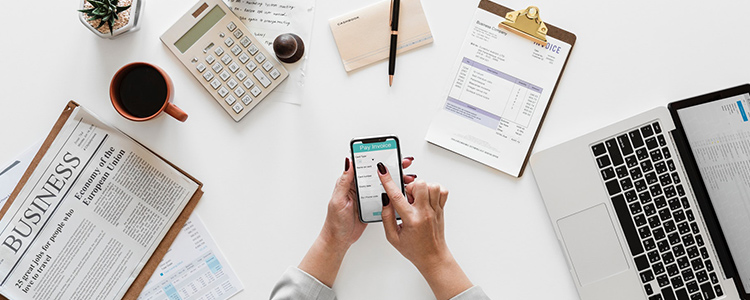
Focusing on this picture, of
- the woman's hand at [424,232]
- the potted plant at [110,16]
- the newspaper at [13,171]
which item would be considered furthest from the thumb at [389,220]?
the newspaper at [13,171]

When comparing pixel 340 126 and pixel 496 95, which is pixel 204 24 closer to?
pixel 340 126

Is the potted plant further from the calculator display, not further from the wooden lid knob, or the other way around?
the wooden lid knob

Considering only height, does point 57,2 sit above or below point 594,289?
above

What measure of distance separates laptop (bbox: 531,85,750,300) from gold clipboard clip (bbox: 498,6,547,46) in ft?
0.68

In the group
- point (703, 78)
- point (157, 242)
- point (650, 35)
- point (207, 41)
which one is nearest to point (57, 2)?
point (207, 41)

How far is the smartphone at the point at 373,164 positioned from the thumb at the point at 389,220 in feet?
0.05

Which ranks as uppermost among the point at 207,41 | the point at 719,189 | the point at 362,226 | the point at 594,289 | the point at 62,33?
the point at 62,33

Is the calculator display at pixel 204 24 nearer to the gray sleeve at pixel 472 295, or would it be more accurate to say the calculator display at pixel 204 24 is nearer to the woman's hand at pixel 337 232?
the woman's hand at pixel 337 232

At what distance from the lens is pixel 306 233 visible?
0.96m

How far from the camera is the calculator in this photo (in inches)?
36.7

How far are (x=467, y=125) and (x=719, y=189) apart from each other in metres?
0.46

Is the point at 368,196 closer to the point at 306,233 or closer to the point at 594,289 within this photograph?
the point at 306,233

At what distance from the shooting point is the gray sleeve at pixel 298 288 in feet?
2.97

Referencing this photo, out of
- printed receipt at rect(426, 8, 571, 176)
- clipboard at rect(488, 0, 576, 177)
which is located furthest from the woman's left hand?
clipboard at rect(488, 0, 576, 177)
